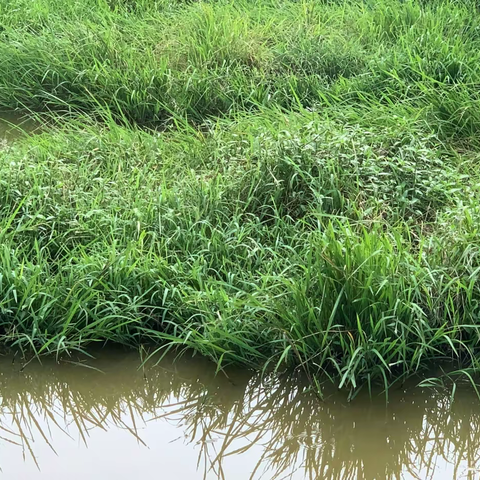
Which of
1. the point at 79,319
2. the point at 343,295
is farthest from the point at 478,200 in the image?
the point at 79,319

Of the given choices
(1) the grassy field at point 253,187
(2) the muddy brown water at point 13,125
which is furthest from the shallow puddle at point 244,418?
(2) the muddy brown water at point 13,125

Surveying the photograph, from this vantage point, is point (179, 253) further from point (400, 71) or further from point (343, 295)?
point (400, 71)

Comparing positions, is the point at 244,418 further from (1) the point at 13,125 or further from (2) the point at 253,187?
(1) the point at 13,125

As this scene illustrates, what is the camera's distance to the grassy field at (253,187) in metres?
2.57

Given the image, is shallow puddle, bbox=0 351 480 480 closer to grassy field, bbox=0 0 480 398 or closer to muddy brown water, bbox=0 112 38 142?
grassy field, bbox=0 0 480 398

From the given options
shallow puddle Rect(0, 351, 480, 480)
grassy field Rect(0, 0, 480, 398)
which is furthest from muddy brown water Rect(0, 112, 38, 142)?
shallow puddle Rect(0, 351, 480, 480)

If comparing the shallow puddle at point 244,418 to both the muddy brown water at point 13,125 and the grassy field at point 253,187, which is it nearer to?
the grassy field at point 253,187

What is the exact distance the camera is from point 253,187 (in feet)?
10.9

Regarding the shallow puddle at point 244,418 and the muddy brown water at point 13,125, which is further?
the muddy brown water at point 13,125

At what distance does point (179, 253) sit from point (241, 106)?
1661 mm

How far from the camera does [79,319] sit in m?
2.76

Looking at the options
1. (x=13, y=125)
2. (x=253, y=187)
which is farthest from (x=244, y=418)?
(x=13, y=125)

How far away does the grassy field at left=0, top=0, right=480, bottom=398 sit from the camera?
2572 mm

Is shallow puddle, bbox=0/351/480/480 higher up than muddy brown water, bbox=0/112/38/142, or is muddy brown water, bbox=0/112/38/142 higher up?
muddy brown water, bbox=0/112/38/142
